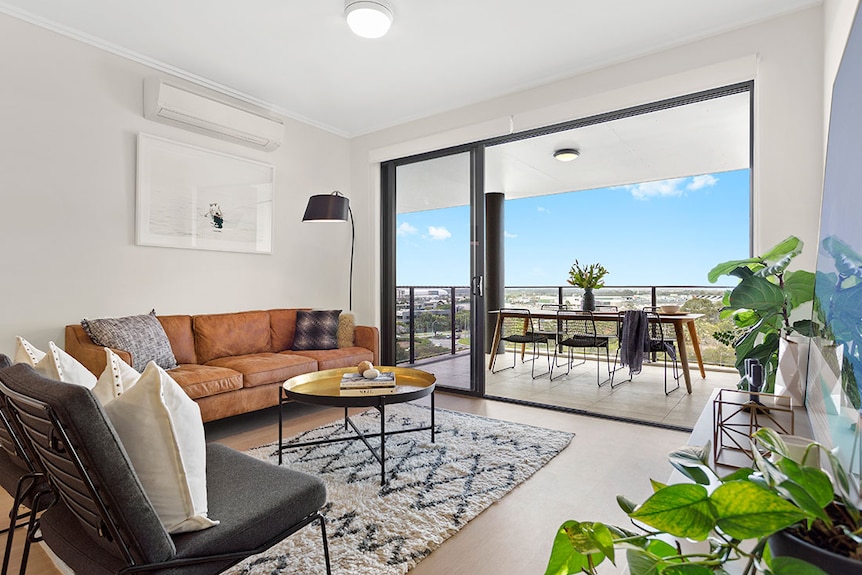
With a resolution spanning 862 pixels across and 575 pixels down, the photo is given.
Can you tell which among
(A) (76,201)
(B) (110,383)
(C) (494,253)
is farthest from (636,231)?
(B) (110,383)

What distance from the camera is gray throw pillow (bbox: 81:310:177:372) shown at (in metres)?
3.03

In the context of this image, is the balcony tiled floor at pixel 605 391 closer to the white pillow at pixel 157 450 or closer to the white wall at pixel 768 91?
the white wall at pixel 768 91

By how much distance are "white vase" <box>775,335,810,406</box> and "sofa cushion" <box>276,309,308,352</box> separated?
3.71 meters

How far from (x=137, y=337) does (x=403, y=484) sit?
2.10 m

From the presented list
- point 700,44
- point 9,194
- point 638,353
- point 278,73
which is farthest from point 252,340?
point 700,44

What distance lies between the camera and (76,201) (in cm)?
327

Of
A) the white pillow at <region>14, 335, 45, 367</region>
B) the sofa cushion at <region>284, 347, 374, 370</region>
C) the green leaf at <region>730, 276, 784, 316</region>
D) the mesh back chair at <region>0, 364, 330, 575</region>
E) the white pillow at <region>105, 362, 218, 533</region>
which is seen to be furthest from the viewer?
the sofa cushion at <region>284, 347, 374, 370</region>

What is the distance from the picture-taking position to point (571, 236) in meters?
8.67

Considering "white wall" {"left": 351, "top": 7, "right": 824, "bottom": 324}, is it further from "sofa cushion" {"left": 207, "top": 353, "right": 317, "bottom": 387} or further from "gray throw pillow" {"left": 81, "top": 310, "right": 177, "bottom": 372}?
"gray throw pillow" {"left": 81, "top": 310, "right": 177, "bottom": 372}

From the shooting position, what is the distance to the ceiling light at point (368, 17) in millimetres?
2859

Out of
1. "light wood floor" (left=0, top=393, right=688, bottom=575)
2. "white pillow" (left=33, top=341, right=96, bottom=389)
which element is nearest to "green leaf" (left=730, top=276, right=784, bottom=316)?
"light wood floor" (left=0, top=393, right=688, bottom=575)

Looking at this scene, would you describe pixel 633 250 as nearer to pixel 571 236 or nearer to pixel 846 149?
pixel 571 236

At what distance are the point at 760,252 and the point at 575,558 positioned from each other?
3157mm

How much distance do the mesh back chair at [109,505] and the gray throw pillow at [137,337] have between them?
6.16 ft
